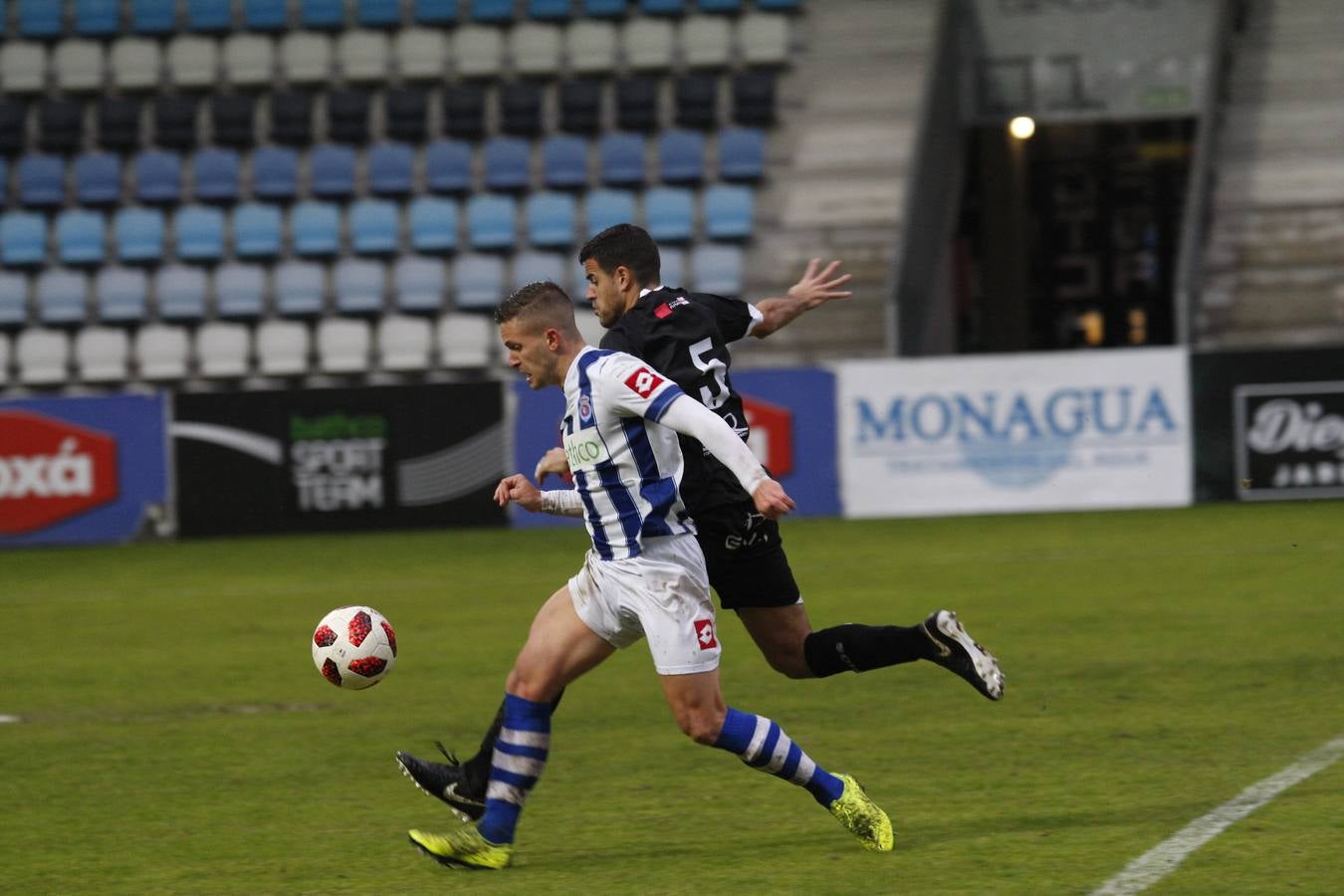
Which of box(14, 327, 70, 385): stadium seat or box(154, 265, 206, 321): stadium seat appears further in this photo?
box(154, 265, 206, 321): stadium seat

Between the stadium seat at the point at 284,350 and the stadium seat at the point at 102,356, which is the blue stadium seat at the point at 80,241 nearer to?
the stadium seat at the point at 102,356

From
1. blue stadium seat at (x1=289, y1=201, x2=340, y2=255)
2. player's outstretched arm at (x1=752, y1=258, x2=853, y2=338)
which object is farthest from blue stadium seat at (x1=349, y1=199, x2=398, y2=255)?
player's outstretched arm at (x1=752, y1=258, x2=853, y2=338)

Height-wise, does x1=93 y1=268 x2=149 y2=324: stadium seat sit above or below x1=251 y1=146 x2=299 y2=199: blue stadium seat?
below

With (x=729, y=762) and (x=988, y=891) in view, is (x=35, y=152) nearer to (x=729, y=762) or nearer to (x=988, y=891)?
(x=729, y=762)

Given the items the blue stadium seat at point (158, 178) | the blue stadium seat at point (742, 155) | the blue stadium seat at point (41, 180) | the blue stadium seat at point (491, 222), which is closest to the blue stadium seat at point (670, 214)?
the blue stadium seat at point (742, 155)

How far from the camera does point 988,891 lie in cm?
516

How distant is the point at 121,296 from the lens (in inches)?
901

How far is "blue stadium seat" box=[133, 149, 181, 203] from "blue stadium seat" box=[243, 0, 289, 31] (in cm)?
214

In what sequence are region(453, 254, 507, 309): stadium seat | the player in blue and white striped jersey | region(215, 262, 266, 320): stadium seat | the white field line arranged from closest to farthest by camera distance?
1. the white field line
2. the player in blue and white striped jersey
3. region(453, 254, 507, 309): stadium seat
4. region(215, 262, 266, 320): stadium seat

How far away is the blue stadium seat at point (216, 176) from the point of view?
2372 centimetres

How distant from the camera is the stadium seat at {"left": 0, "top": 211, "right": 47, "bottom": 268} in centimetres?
2319

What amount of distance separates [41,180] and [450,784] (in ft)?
63.8

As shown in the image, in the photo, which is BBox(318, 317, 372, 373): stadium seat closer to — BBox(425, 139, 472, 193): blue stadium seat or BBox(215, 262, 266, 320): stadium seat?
BBox(215, 262, 266, 320): stadium seat

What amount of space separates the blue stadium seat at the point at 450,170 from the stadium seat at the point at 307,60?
2003 millimetres
